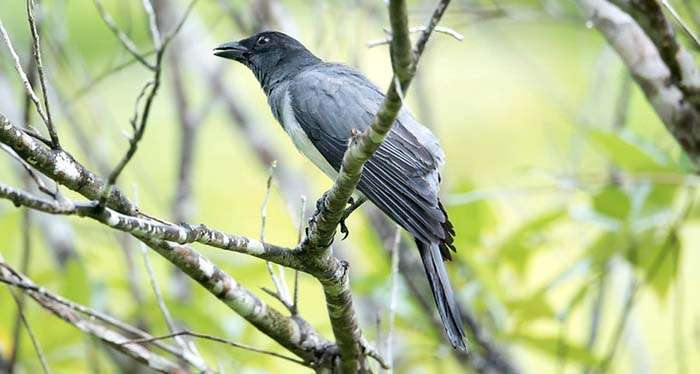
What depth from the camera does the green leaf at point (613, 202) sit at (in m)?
4.28

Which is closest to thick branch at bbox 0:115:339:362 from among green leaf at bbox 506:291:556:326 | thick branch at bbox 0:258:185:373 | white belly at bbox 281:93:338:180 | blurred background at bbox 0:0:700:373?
blurred background at bbox 0:0:700:373

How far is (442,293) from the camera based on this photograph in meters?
3.90

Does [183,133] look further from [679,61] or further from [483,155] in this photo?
[483,155]

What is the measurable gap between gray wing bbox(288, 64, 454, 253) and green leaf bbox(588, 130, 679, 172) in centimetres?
66

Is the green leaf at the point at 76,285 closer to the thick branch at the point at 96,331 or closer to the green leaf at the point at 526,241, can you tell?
the thick branch at the point at 96,331

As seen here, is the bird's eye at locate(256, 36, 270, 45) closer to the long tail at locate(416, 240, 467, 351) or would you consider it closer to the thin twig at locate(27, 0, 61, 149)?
the long tail at locate(416, 240, 467, 351)

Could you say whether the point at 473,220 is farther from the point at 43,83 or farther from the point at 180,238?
the point at 43,83

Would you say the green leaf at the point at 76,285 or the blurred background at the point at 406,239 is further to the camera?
the blurred background at the point at 406,239

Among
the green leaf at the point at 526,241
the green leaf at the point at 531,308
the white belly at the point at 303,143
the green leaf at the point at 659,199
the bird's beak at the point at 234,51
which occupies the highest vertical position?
the bird's beak at the point at 234,51

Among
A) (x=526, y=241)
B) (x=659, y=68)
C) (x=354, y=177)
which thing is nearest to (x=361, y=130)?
(x=526, y=241)

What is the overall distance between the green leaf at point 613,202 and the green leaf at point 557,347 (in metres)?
0.58

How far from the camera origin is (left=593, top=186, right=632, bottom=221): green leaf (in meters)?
4.28

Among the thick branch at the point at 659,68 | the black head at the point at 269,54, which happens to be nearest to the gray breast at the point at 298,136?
the black head at the point at 269,54

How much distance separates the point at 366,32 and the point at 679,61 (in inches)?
230
